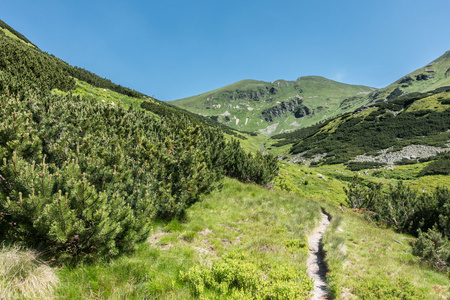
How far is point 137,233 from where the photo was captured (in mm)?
5777

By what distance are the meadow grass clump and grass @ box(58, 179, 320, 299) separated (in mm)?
273

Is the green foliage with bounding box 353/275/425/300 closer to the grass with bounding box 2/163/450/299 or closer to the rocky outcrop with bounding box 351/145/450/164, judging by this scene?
the grass with bounding box 2/163/450/299

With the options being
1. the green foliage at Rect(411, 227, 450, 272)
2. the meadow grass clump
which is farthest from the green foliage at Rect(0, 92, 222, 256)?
the green foliage at Rect(411, 227, 450, 272)

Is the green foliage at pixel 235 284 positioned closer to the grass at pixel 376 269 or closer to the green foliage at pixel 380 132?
the grass at pixel 376 269

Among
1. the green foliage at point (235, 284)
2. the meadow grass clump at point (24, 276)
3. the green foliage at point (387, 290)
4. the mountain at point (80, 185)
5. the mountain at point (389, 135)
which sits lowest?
the green foliage at point (387, 290)

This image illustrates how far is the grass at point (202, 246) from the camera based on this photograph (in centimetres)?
448

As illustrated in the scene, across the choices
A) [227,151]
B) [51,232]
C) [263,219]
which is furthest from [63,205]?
[227,151]

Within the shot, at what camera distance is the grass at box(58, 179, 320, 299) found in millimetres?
4477

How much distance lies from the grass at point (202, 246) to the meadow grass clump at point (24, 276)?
0.89ft

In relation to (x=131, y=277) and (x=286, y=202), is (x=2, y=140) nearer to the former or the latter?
(x=131, y=277)

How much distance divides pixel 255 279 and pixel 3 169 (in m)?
6.46

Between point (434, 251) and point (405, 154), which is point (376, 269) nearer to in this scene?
A: point (434, 251)

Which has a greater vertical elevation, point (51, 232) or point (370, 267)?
point (51, 232)

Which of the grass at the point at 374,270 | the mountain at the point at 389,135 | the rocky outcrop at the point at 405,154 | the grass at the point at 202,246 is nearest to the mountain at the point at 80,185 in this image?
the grass at the point at 202,246
